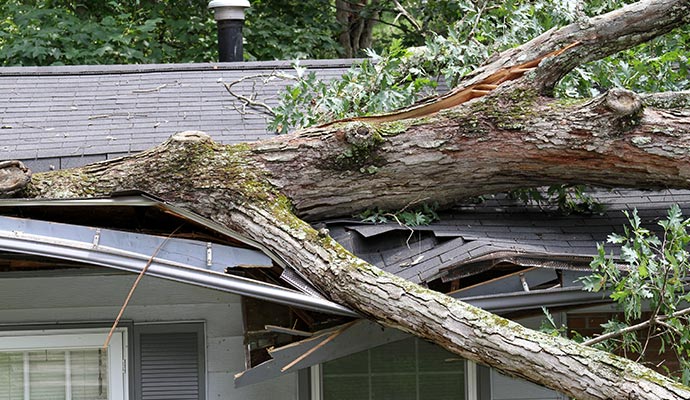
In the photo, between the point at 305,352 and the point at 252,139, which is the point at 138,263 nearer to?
the point at 305,352

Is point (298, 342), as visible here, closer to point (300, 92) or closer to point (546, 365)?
point (546, 365)

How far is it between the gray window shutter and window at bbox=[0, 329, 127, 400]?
111 mm

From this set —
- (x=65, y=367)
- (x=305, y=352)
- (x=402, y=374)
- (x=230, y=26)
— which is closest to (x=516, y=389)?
(x=402, y=374)

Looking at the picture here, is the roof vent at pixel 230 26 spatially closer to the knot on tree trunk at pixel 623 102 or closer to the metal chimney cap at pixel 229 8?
the metal chimney cap at pixel 229 8

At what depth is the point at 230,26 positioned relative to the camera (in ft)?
32.1

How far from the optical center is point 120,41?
12984 mm

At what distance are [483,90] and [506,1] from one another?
125cm

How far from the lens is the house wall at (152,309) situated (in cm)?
603

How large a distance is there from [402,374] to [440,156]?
153 cm

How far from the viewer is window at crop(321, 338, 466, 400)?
248 inches

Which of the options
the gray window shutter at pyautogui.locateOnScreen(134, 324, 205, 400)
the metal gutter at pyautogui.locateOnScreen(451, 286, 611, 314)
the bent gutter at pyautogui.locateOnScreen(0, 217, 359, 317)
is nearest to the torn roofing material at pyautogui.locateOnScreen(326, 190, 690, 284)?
the metal gutter at pyautogui.locateOnScreen(451, 286, 611, 314)

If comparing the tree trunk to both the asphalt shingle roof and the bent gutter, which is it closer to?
the asphalt shingle roof

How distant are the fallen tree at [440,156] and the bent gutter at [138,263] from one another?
241mm

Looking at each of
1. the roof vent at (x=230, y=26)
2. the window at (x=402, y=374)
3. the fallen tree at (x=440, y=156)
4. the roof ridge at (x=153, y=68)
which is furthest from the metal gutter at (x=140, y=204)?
the roof vent at (x=230, y=26)
